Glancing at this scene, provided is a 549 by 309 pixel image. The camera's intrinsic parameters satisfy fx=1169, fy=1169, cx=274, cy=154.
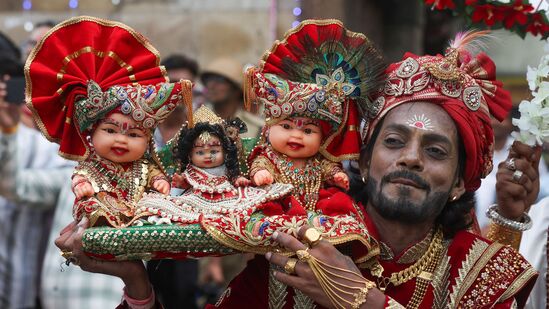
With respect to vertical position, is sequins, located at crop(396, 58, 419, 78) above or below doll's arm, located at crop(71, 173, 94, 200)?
above

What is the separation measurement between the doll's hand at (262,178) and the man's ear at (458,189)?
840 millimetres

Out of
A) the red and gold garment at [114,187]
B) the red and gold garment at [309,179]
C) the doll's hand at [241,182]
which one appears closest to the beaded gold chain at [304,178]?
the red and gold garment at [309,179]

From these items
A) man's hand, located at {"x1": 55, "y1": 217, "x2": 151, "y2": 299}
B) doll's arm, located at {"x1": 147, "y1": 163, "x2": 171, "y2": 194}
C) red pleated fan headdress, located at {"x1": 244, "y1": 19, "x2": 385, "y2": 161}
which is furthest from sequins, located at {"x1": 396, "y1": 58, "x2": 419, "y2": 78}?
man's hand, located at {"x1": 55, "y1": 217, "x2": 151, "y2": 299}

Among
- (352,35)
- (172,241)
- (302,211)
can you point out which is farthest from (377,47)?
(172,241)

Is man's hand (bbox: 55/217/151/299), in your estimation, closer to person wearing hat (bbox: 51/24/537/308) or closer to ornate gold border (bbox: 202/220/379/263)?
person wearing hat (bbox: 51/24/537/308)

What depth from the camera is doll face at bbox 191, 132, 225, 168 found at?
4543mm

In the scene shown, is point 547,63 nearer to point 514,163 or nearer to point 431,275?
point 514,163

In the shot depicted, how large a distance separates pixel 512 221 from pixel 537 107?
2.07 ft

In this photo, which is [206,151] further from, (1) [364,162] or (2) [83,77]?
(1) [364,162]

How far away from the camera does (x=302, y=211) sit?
4.54 m

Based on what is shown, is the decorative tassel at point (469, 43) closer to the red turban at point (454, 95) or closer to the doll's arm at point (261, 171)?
the red turban at point (454, 95)

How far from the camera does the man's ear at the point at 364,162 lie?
4.96 m

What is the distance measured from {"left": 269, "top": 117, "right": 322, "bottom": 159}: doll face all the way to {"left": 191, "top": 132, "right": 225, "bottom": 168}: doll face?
24cm

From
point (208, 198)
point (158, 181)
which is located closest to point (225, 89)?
point (158, 181)
